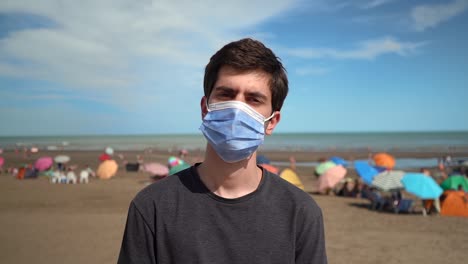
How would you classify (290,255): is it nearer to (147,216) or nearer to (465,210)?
(147,216)

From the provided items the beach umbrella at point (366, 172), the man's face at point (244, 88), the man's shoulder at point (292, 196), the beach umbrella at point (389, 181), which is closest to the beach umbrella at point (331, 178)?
the beach umbrella at point (366, 172)

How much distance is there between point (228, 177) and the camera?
6.93ft

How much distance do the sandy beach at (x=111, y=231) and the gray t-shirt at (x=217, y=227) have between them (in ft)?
21.1

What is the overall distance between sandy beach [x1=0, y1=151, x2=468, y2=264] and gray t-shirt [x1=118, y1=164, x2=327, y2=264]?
6.42m

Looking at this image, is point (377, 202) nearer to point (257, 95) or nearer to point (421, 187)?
point (421, 187)

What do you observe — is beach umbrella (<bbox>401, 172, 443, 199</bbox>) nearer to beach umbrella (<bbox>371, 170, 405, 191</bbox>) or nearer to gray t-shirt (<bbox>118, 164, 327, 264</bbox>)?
beach umbrella (<bbox>371, 170, 405, 191</bbox>)

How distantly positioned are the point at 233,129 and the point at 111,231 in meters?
8.58

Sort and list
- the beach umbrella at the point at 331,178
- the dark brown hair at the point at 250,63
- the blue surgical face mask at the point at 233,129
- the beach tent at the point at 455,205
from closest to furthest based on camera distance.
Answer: the dark brown hair at the point at 250,63, the blue surgical face mask at the point at 233,129, the beach tent at the point at 455,205, the beach umbrella at the point at 331,178

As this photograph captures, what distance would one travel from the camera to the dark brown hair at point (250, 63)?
2.04 meters

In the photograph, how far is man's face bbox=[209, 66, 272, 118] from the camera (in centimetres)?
206

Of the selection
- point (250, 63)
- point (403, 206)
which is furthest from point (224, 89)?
point (403, 206)

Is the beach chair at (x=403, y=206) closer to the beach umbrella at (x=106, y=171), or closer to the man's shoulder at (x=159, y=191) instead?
the man's shoulder at (x=159, y=191)

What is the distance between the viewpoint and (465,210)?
12.5m

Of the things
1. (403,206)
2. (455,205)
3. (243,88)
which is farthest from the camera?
(403,206)
